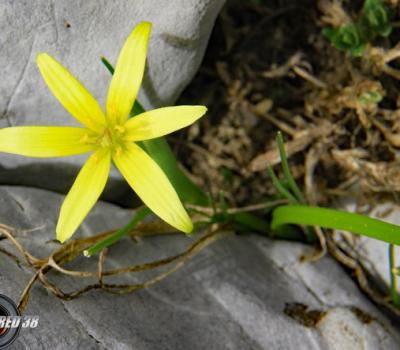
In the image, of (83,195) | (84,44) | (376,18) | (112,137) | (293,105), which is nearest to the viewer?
(83,195)

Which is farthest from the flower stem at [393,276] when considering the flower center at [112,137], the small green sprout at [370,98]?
the flower center at [112,137]

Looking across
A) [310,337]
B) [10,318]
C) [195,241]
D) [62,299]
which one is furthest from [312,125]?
[10,318]

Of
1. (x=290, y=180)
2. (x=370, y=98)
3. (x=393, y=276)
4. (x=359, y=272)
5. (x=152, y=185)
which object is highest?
(x=370, y=98)

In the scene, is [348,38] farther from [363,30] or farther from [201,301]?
[201,301]

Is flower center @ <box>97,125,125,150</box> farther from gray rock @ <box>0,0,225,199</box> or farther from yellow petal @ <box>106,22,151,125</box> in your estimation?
gray rock @ <box>0,0,225,199</box>

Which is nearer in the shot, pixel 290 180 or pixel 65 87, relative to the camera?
pixel 65 87

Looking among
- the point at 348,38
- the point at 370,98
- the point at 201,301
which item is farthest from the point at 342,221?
the point at 348,38

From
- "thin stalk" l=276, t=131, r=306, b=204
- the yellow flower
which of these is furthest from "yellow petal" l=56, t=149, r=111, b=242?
"thin stalk" l=276, t=131, r=306, b=204
